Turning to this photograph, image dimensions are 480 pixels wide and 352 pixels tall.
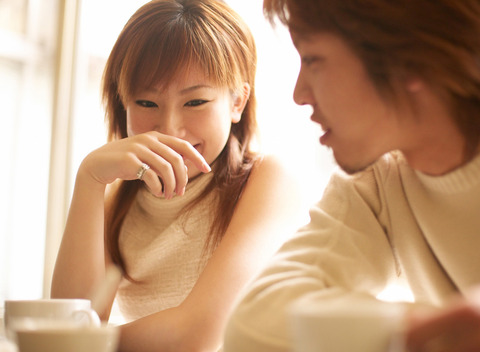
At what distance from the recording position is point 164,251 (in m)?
Answer: 1.48

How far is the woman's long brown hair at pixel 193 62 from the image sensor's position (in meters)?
1.37

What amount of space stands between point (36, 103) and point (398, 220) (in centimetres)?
206

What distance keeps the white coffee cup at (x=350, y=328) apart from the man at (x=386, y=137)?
313 mm

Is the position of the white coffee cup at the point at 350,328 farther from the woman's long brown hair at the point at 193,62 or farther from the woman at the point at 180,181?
the woman's long brown hair at the point at 193,62

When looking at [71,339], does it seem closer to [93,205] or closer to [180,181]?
[180,181]

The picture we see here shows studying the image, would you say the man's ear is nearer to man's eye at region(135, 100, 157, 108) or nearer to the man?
the man

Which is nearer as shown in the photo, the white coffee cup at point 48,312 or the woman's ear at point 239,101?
the white coffee cup at point 48,312

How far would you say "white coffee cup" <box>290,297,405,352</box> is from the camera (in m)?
0.43

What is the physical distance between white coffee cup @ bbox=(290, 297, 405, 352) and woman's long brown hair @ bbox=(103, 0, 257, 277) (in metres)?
0.96

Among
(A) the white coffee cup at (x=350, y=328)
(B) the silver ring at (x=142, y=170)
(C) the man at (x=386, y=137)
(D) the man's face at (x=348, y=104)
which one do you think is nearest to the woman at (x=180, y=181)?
(B) the silver ring at (x=142, y=170)

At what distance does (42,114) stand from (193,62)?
1.48m

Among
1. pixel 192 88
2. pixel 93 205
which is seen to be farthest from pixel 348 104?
pixel 93 205

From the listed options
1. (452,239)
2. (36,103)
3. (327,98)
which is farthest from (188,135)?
(36,103)

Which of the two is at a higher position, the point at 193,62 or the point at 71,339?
the point at 193,62
